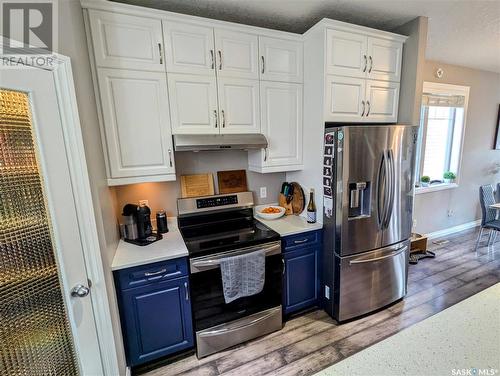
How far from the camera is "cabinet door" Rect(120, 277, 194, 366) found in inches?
65.4

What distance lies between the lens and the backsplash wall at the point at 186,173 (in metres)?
2.12

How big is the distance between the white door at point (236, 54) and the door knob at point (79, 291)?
1676 millimetres

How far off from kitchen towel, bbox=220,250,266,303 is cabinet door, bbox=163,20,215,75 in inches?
56.9

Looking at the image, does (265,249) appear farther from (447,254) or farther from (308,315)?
(447,254)

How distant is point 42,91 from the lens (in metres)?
1.06

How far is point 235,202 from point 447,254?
313 centimetres

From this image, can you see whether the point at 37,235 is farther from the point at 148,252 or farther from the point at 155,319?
the point at 155,319

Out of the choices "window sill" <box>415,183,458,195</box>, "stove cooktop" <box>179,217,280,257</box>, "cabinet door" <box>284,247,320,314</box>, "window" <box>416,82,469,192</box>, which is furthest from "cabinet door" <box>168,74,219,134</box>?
"window sill" <box>415,183,458,195</box>

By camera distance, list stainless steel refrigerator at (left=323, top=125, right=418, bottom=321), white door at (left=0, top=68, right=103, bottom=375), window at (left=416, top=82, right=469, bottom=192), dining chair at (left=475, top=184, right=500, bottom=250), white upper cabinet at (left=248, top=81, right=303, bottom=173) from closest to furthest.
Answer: white door at (left=0, top=68, right=103, bottom=375), stainless steel refrigerator at (left=323, top=125, right=418, bottom=321), white upper cabinet at (left=248, top=81, right=303, bottom=173), dining chair at (left=475, top=184, right=500, bottom=250), window at (left=416, top=82, right=469, bottom=192)

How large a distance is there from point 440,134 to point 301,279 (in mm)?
3265

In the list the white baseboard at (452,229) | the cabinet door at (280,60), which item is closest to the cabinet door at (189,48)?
the cabinet door at (280,60)

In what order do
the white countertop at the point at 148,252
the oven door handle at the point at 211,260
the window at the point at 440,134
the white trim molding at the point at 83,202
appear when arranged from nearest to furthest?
the white trim molding at the point at 83,202 → the white countertop at the point at 148,252 → the oven door handle at the point at 211,260 → the window at the point at 440,134

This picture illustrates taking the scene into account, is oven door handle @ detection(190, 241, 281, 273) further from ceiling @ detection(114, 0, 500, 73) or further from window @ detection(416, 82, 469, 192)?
window @ detection(416, 82, 469, 192)

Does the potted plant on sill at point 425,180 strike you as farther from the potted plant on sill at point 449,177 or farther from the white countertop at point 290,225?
the white countertop at point 290,225
